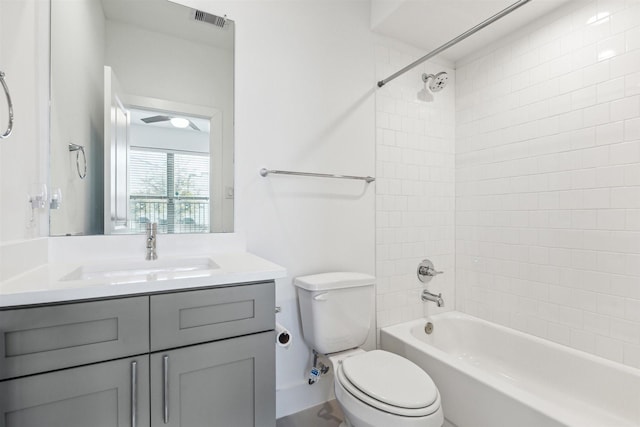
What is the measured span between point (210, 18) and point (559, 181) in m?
2.12

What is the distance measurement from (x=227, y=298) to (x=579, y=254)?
6.16ft

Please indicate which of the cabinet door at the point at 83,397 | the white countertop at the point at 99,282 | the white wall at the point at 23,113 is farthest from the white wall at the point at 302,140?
the cabinet door at the point at 83,397

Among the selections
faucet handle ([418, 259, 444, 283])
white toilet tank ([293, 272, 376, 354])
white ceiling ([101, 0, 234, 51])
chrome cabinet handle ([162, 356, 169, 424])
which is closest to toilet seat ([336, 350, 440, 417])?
white toilet tank ([293, 272, 376, 354])

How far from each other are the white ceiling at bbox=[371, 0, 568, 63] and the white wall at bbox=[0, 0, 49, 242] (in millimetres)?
1734

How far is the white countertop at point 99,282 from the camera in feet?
2.73

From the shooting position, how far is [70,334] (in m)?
0.87

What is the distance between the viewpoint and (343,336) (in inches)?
67.3

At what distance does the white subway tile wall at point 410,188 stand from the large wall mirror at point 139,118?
40.5 inches

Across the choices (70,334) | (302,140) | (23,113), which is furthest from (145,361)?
(302,140)

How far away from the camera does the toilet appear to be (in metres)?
1.20

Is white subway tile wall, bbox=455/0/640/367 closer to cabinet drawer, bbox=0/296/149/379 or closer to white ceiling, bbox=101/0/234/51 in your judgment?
white ceiling, bbox=101/0/234/51

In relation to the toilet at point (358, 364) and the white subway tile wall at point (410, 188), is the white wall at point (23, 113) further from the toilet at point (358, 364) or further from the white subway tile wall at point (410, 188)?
the white subway tile wall at point (410, 188)

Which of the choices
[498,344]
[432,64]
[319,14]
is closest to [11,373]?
[319,14]

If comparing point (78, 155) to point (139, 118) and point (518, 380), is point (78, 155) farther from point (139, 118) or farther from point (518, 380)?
point (518, 380)
